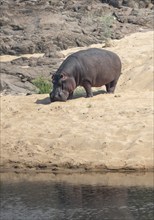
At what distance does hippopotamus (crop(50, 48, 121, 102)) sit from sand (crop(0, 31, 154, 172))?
25cm

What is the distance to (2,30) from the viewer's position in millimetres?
25031

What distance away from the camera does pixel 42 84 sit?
62.0 feet

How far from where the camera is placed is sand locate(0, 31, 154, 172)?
13.8m

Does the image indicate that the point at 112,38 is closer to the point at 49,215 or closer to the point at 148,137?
the point at 148,137

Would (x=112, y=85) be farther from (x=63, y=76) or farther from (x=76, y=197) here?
(x=76, y=197)

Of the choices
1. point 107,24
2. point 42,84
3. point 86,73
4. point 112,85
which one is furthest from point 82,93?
point 107,24

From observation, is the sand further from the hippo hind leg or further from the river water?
the river water

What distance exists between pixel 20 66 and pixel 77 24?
159 inches

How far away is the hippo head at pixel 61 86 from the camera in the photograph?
1661 cm

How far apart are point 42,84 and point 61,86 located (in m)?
2.29

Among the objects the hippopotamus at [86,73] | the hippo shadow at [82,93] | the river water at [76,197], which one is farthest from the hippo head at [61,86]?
the river water at [76,197]

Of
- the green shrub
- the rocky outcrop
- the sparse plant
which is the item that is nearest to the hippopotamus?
the green shrub

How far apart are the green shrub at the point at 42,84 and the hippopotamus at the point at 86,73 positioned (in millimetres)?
1590

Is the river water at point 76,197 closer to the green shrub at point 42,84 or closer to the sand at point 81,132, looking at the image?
the sand at point 81,132
